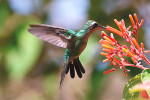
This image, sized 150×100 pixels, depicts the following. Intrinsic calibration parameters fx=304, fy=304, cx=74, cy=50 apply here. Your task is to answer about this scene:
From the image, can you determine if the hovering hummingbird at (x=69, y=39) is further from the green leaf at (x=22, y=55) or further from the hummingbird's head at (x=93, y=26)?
the green leaf at (x=22, y=55)

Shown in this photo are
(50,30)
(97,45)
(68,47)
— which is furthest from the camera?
(97,45)

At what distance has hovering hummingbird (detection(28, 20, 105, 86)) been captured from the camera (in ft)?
6.28

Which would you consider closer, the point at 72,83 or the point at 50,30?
the point at 50,30

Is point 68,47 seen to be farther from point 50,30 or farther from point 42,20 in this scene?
point 42,20

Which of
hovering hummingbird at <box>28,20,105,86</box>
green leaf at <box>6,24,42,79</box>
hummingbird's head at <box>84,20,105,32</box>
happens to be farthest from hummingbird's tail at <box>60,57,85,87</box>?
green leaf at <box>6,24,42,79</box>

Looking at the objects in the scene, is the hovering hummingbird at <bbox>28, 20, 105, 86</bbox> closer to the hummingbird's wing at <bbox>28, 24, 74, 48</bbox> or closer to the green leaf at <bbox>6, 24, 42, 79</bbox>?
the hummingbird's wing at <bbox>28, 24, 74, 48</bbox>

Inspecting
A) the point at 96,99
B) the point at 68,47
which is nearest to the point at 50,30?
the point at 68,47

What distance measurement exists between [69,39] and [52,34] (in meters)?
0.16

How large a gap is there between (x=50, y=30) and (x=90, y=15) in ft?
4.86

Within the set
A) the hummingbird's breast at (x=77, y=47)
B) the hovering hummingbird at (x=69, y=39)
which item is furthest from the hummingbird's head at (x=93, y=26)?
the hummingbird's breast at (x=77, y=47)

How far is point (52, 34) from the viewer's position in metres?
2.00

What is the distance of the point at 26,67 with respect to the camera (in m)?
2.95

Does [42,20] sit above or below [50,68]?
above

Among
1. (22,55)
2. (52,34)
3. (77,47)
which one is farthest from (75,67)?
(22,55)
